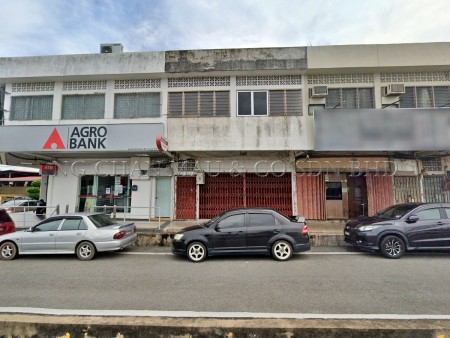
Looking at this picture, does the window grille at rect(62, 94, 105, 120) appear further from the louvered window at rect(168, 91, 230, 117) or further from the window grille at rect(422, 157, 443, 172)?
the window grille at rect(422, 157, 443, 172)

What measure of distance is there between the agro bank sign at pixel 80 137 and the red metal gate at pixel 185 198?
9.12ft

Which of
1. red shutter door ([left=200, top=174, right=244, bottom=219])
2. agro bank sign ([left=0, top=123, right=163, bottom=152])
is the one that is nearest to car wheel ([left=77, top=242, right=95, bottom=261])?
agro bank sign ([left=0, top=123, right=163, bottom=152])

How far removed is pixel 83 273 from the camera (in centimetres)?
656

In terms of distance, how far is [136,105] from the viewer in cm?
1312

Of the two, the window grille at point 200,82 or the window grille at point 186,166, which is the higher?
the window grille at point 200,82

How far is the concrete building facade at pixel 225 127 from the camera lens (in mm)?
11875

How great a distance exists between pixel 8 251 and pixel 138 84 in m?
8.73

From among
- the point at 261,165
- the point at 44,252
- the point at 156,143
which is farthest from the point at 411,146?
the point at 44,252

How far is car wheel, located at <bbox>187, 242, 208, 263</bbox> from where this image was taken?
7555 mm

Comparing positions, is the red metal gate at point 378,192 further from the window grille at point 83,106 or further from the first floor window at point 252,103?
the window grille at point 83,106

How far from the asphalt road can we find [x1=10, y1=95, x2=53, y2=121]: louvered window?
8188mm

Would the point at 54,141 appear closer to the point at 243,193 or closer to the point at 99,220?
the point at 99,220

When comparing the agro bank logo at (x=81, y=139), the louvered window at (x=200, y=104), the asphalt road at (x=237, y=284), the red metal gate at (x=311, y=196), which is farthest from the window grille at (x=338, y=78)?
the agro bank logo at (x=81, y=139)

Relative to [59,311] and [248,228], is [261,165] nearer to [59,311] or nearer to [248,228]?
[248,228]
